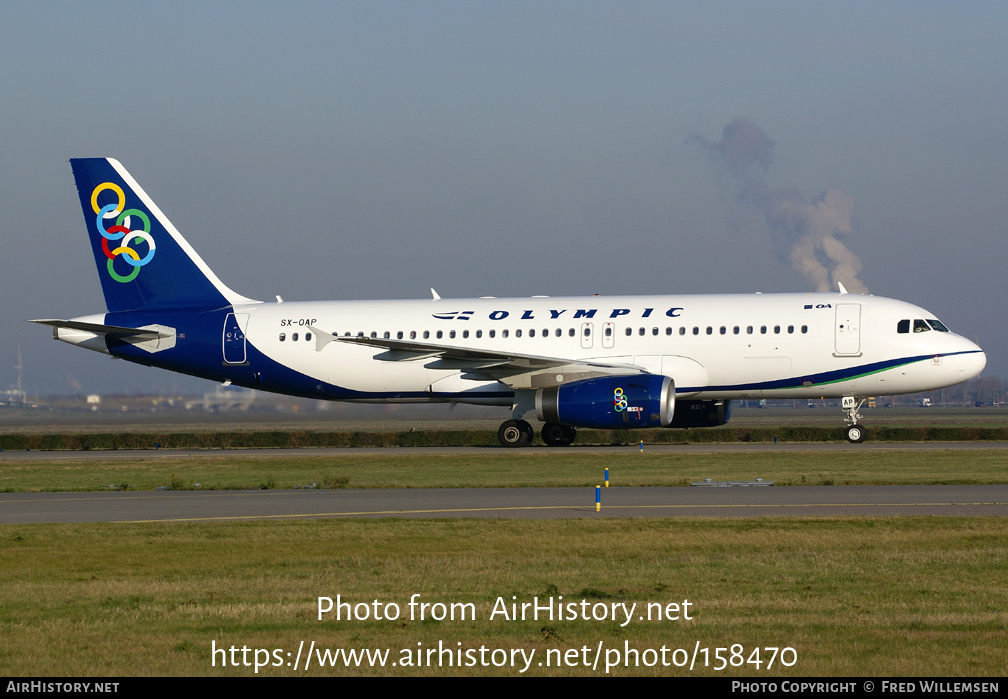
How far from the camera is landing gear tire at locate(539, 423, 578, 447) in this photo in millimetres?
43469

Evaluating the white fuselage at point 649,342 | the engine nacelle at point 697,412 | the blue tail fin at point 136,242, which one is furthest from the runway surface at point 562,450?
the blue tail fin at point 136,242

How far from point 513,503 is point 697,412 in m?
19.9

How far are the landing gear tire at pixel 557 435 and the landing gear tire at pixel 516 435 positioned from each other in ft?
3.52

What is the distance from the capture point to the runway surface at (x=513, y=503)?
2198 cm

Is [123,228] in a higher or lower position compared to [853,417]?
higher

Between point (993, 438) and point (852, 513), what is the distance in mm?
28936

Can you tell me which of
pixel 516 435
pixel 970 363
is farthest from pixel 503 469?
pixel 970 363

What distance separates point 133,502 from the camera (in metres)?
25.7

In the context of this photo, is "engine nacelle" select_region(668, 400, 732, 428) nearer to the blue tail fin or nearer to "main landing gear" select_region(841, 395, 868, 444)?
"main landing gear" select_region(841, 395, 868, 444)

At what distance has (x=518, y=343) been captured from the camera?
42344 millimetres

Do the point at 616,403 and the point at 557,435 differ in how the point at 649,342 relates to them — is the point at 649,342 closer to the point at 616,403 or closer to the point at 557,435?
the point at 616,403

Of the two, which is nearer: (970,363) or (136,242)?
(970,363)

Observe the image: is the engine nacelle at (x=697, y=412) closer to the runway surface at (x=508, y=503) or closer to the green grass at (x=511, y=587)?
the runway surface at (x=508, y=503)
